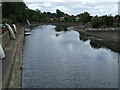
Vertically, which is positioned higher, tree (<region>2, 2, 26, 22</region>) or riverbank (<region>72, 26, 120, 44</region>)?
tree (<region>2, 2, 26, 22</region>)

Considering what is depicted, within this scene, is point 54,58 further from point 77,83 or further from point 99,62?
point 77,83

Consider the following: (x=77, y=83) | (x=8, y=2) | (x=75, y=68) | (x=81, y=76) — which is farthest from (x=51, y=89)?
(x=8, y=2)

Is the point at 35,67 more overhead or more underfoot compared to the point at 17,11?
more underfoot

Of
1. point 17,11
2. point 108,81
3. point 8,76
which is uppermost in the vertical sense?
point 17,11

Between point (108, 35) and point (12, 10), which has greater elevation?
point (12, 10)

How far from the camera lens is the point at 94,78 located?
17859 millimetres

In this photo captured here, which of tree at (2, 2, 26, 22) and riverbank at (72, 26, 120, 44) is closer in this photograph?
riverbank at (72, 26, 120, 44)

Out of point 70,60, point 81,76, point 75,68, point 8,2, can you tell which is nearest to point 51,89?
point 81,76

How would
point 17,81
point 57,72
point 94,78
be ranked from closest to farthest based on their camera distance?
1. point 17,81
2. point 94,78
3. point 57,72

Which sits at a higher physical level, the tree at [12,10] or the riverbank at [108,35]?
the tree at [12,10]

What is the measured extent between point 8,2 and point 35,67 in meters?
55.0

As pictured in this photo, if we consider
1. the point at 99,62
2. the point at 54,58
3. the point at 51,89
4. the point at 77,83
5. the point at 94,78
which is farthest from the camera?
the point at 54,58

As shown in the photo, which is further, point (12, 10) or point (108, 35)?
point (12, 10)

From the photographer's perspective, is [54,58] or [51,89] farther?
[54,58]
